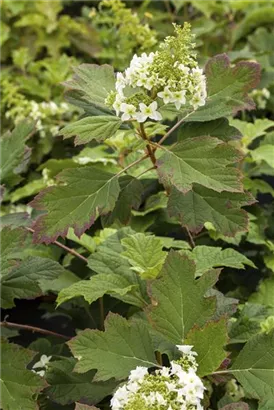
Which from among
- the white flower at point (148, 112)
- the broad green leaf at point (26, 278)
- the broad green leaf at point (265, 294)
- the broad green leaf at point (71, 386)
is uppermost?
the white flower at point (148, 112)

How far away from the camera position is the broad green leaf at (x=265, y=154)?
53.7 inches

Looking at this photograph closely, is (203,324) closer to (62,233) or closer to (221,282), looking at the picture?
(62,233)

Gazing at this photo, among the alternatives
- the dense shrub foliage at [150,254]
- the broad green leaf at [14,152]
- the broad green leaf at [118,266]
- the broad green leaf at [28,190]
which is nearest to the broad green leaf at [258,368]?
the dense shrub foliage at [150,254]

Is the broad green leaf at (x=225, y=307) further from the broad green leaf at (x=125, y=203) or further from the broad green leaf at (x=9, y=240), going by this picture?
the broad green leaf at (x=9, y=240)

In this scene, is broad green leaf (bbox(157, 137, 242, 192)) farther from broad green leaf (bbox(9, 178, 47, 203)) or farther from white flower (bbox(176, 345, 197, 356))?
broad green leaf (bbox(9, 178, 47, 203))

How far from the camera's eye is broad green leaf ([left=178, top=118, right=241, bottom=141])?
1108 millimetres

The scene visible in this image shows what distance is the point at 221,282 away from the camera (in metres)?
1.37

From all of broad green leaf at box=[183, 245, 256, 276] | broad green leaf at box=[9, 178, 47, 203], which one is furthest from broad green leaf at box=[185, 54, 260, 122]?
broad green leaf at box=[9, 178, 47, 203]

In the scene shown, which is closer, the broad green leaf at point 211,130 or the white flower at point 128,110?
the white flower at point 128,110

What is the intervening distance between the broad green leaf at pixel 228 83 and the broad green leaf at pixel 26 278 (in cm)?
34

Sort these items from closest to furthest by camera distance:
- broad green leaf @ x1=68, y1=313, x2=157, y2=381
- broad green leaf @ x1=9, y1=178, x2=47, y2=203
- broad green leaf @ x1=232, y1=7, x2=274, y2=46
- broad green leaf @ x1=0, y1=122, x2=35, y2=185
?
broad green leaf @ x1=68, y1=313, x2=157, y2=381 → broad green leaf @ x1=0, y1=122, x2=35, y2=185 → broad green leaf @ x1=9, y1=178, x2=47, y2=203 → broad green leaf @ x1=232, y1=7, x2=274, y2=46

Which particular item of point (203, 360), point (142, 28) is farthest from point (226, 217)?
point (142, 28)

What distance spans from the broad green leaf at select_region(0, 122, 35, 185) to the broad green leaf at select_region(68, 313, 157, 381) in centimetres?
44

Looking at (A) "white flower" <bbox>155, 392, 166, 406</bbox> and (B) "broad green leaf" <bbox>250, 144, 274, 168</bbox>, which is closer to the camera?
(A) "white flower" <bbox>155, 392, 166, 406</bbox>
